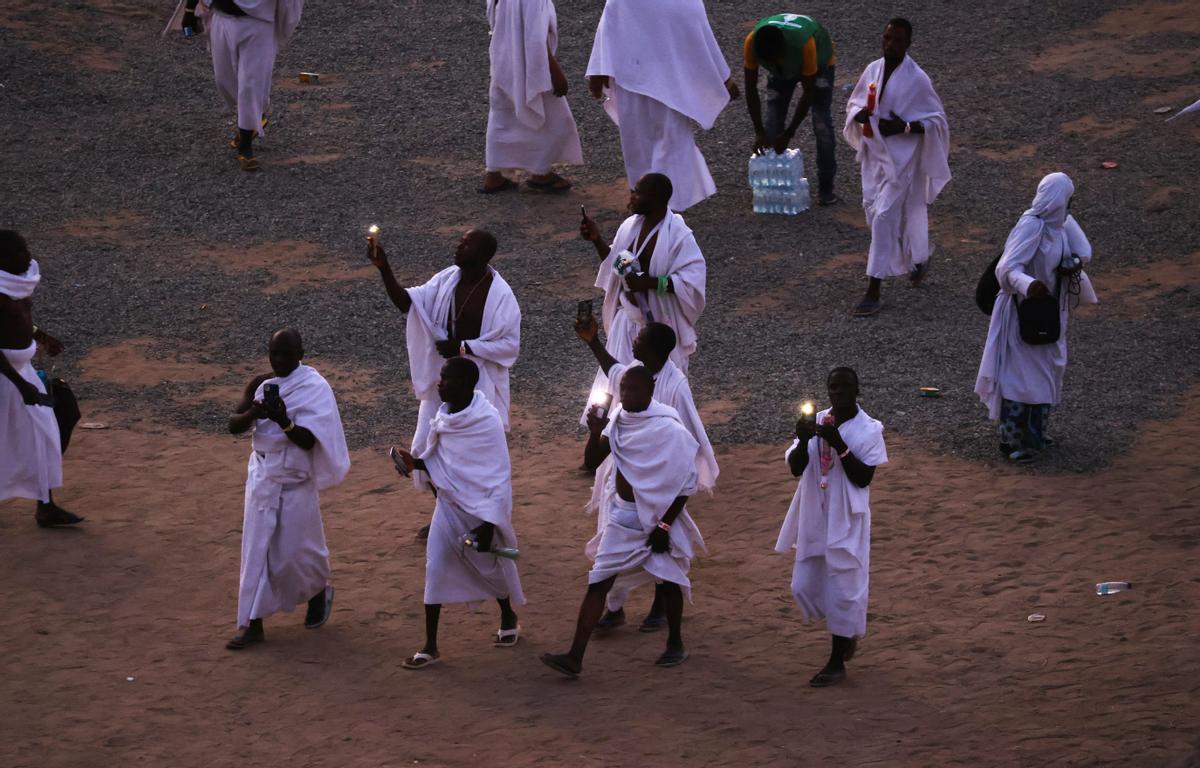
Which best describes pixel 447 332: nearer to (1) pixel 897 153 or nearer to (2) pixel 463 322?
(2) pixel 463 322

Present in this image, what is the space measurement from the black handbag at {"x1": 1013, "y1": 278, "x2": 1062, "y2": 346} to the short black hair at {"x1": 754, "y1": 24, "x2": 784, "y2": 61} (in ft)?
16.7

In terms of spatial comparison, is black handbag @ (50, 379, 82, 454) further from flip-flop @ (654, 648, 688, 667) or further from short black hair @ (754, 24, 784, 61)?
short black hair @ (754, 24, 784, 61)

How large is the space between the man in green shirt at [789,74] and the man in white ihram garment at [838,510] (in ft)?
22.8

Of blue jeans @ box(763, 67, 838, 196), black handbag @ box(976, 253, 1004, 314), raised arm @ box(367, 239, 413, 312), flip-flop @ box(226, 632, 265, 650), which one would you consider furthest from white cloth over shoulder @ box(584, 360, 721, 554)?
blue jeans @ box(763, 67, 838, 196)

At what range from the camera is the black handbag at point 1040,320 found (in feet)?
30.6

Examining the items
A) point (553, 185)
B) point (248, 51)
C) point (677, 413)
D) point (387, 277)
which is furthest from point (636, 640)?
point (248, 51)

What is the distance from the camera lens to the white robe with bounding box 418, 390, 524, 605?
286 inches

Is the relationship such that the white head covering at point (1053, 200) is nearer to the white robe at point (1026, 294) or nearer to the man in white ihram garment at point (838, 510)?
the white robe at point (1026, 294)

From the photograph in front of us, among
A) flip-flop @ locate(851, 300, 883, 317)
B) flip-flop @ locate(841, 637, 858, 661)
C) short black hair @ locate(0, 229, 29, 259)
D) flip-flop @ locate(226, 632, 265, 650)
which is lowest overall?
flip-flop @ locate(226, 632, 265, 650)

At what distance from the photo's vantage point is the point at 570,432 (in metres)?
10.4

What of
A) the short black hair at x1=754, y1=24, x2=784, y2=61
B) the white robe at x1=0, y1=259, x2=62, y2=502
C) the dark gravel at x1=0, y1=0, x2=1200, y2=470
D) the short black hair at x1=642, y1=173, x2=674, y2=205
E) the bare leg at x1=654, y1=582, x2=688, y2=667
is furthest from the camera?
the short black hair at x1=754, y1=24, x2=784, y2=61

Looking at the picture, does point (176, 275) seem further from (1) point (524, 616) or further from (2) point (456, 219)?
(1) point (524, 616)

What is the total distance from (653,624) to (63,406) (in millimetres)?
4060

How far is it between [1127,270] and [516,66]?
5.98 meters
